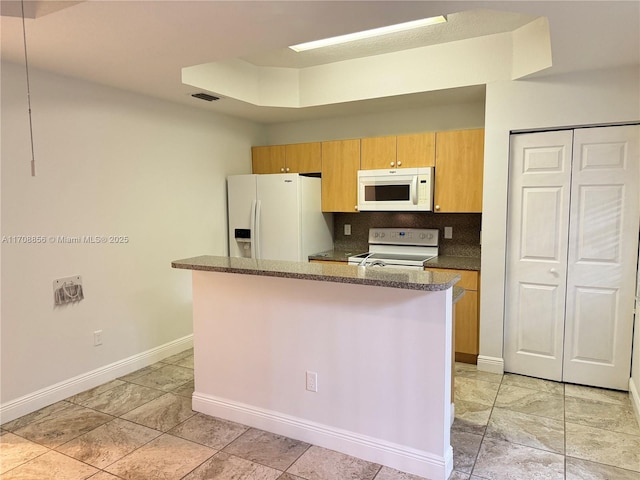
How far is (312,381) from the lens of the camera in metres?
2.47

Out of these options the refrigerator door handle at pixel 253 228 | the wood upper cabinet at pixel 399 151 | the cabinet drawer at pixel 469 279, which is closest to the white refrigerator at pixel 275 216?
the refrigerator door handle at pixel 253 228

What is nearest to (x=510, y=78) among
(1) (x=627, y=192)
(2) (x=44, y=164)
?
(1) (x=627, y=192)

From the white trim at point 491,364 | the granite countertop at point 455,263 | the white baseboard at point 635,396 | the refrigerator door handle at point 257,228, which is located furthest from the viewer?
the refrigerator door handle at point 257,228

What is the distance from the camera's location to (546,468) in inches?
87.7

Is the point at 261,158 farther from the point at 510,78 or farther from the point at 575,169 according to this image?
the point at 575,169

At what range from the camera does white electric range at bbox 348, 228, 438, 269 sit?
13.3ft

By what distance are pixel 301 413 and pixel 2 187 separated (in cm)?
235

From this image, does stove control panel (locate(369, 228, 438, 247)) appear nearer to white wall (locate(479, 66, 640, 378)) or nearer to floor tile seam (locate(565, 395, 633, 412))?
white wall (locate(479, 66, 640, 378))

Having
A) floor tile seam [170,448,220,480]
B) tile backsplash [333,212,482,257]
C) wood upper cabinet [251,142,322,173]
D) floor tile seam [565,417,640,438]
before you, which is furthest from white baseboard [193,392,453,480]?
wood upper cabinet [251,142,322,173]

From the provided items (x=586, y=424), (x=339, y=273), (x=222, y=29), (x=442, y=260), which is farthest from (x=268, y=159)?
(x=586, y=424)

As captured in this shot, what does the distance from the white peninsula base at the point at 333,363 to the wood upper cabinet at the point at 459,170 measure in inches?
73.4

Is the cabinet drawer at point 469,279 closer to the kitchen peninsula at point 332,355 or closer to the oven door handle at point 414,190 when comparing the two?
the oven door handle at point 414,190

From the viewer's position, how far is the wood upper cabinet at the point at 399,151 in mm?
3842

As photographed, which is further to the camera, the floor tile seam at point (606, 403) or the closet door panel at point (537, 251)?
the closet door panel at point (537, 251)
